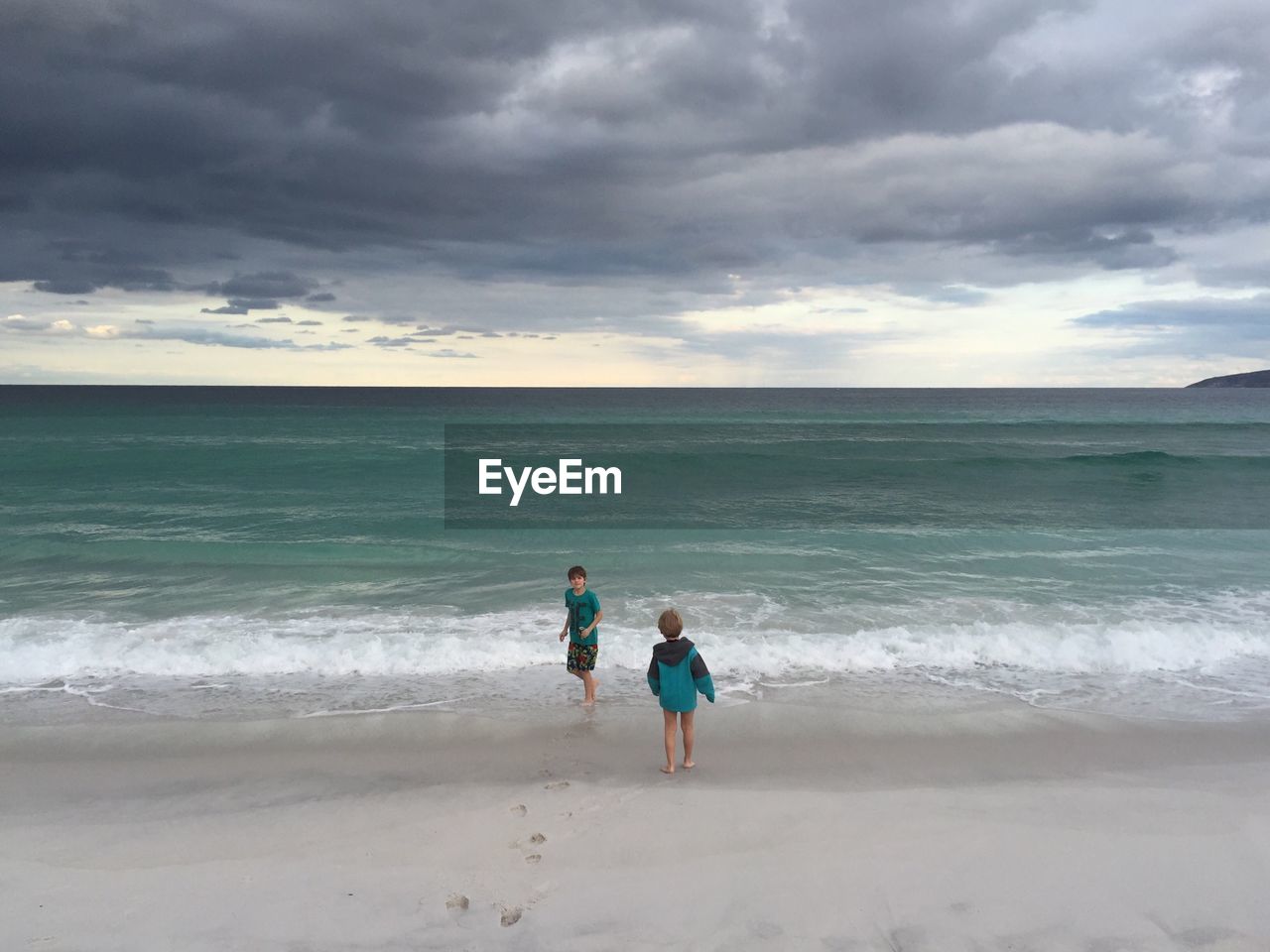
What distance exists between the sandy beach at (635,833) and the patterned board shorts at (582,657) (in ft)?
1.82

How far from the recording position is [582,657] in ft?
27.6

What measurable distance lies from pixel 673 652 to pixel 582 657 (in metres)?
1.93

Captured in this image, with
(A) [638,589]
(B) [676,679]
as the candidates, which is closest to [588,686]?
(B) [676,679]

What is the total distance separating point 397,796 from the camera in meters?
6.47

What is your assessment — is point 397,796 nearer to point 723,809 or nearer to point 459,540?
point 723,809

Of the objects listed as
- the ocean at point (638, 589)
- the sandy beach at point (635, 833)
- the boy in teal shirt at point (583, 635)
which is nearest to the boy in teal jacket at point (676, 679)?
the sandy beach at point (635, 833)

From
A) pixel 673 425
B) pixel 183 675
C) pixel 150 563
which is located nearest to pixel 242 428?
pixel 673 425

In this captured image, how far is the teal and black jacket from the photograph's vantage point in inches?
263

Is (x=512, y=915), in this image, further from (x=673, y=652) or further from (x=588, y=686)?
(x=588, y=686)

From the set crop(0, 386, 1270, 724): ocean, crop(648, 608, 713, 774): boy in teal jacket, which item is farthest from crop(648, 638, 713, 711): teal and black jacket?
crop(0, 386, 1270, 724): ocean

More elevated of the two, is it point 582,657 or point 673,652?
point 673,652

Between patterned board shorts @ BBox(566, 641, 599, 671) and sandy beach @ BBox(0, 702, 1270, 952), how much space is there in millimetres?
556

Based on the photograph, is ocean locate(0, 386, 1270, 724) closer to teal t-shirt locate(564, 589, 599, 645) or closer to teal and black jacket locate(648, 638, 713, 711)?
teal t-shirt locate(564, 589, 599, 645)

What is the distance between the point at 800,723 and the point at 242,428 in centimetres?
5442
